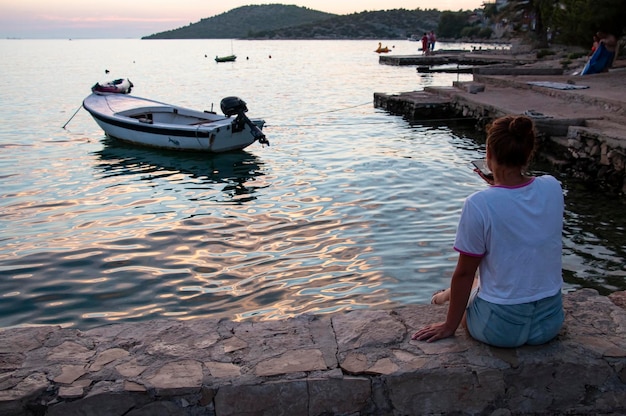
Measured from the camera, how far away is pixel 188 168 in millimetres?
15125

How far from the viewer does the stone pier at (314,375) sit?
10.2 feet

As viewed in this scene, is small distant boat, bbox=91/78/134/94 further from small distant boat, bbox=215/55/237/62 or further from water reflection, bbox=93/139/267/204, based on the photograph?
small distant boat, bbox=215/55/237/62

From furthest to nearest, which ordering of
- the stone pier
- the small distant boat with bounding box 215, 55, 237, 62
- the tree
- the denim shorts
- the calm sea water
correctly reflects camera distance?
the small distant boat with bounding box 215, 55, 237, 62
the tree
the calm sea water
the denim shorts
the stone pier

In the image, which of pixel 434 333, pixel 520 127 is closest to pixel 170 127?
pixel 434 333

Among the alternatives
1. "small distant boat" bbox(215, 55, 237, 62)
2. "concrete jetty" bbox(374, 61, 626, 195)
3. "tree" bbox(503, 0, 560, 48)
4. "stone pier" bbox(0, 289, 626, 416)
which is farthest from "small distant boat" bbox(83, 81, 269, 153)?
"small distant boat" bbox(215, 55, 237, 62)

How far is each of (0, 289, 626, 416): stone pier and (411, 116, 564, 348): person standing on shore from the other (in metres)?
0.18

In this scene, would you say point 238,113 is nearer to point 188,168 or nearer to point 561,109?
point 188,168

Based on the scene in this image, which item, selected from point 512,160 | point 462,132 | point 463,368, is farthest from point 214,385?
point 462,132

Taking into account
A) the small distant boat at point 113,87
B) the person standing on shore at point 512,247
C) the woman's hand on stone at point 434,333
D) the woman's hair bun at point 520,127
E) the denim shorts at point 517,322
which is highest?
the woman's hair bun at point 520,127

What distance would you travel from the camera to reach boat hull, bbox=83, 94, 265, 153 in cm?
1587

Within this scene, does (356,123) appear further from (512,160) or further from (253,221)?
(512,160)

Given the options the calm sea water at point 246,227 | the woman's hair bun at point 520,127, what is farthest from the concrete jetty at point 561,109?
the woman's hair bun at point 520,127

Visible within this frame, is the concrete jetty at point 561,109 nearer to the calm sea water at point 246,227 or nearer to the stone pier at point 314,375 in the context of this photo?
the calm sea water at point 246,227

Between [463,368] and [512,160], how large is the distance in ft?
3.80
